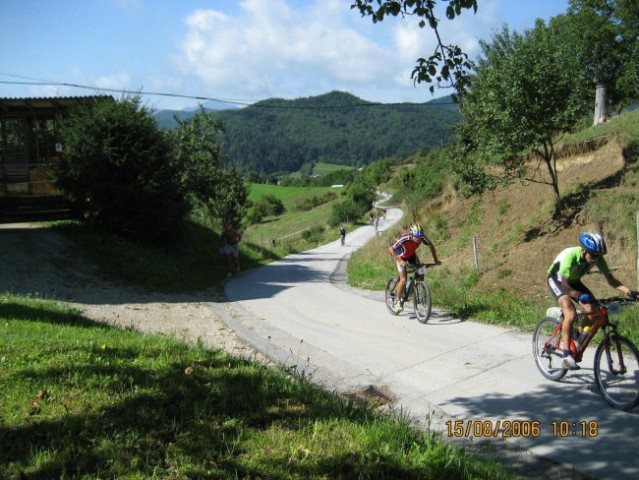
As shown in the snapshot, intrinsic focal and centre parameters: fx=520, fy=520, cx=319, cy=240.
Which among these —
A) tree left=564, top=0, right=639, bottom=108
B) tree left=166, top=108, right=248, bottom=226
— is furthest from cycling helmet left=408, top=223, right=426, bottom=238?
tree left=564, top=0, right=639, bottom=108

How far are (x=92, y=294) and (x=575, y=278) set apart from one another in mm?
11226

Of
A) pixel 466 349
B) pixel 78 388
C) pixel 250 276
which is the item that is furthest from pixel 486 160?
pixel 78 388

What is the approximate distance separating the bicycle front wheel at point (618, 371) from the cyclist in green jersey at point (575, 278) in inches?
14.5

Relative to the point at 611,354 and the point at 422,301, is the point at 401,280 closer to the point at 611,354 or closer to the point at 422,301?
the point at 422,301

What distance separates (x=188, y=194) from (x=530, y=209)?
14.0 meters

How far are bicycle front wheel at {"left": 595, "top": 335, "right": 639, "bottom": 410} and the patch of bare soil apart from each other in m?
5.07

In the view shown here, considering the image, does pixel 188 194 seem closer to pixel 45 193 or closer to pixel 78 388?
pixel 45 193

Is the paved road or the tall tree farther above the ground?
the tall tree

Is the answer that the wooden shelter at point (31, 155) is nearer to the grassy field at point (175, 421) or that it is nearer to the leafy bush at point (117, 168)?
the leafy bush at point (117, 168)

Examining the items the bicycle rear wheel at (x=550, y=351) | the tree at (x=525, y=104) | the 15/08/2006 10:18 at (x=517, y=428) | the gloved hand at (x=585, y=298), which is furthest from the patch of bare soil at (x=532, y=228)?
the 15/08/2006 10:18 at (x=517, y=428)

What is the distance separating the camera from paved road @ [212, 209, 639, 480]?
4480 mm

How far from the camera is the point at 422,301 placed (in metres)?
9.47

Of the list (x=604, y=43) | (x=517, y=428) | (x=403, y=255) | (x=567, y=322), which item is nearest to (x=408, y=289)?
(x=403, y=255)

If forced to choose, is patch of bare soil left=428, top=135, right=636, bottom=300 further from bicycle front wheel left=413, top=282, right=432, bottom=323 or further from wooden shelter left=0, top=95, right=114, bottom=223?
wooden shelter left=0, top=95, right=114, bottom=223
